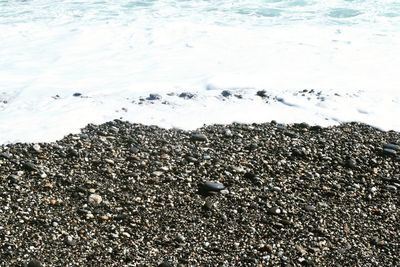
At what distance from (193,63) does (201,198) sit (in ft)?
13.9

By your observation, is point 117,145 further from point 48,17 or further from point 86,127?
point 48,17

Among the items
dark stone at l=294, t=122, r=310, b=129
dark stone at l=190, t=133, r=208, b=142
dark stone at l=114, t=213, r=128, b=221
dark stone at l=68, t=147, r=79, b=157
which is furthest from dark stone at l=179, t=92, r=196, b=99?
dark stone at l=114, t=213, r=128, b=221

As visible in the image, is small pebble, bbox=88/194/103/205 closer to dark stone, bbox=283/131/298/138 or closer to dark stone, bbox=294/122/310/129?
dark stone, bbox=283/131/298/138

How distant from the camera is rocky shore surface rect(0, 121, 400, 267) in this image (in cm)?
405

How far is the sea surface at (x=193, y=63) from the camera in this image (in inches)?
258

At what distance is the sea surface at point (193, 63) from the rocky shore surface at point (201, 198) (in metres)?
0.55

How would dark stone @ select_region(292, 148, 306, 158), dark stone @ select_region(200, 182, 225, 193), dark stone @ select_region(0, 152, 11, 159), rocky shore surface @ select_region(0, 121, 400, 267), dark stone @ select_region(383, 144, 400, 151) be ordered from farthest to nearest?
dark stone @ select_region(383, 144, 400, 151) < dark stone @ select_region(292, 148, 306, 158) < dark stone @ select_region(0, 152, 11, 159) < dark stone @ select_region(200, 182, 225, 193) < rocky shore surface @ select_region(0, 121, 400, 267)

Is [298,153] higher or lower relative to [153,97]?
lower

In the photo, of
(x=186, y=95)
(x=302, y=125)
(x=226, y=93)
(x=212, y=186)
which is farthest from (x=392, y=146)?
(x=186, y=95)

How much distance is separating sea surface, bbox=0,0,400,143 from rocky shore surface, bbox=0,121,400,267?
0.55m

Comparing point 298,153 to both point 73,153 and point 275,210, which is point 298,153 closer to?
point 275,210

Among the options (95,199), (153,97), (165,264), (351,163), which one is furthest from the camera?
(153,97)

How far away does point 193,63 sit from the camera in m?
8.59

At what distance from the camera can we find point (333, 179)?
17.0 ft
